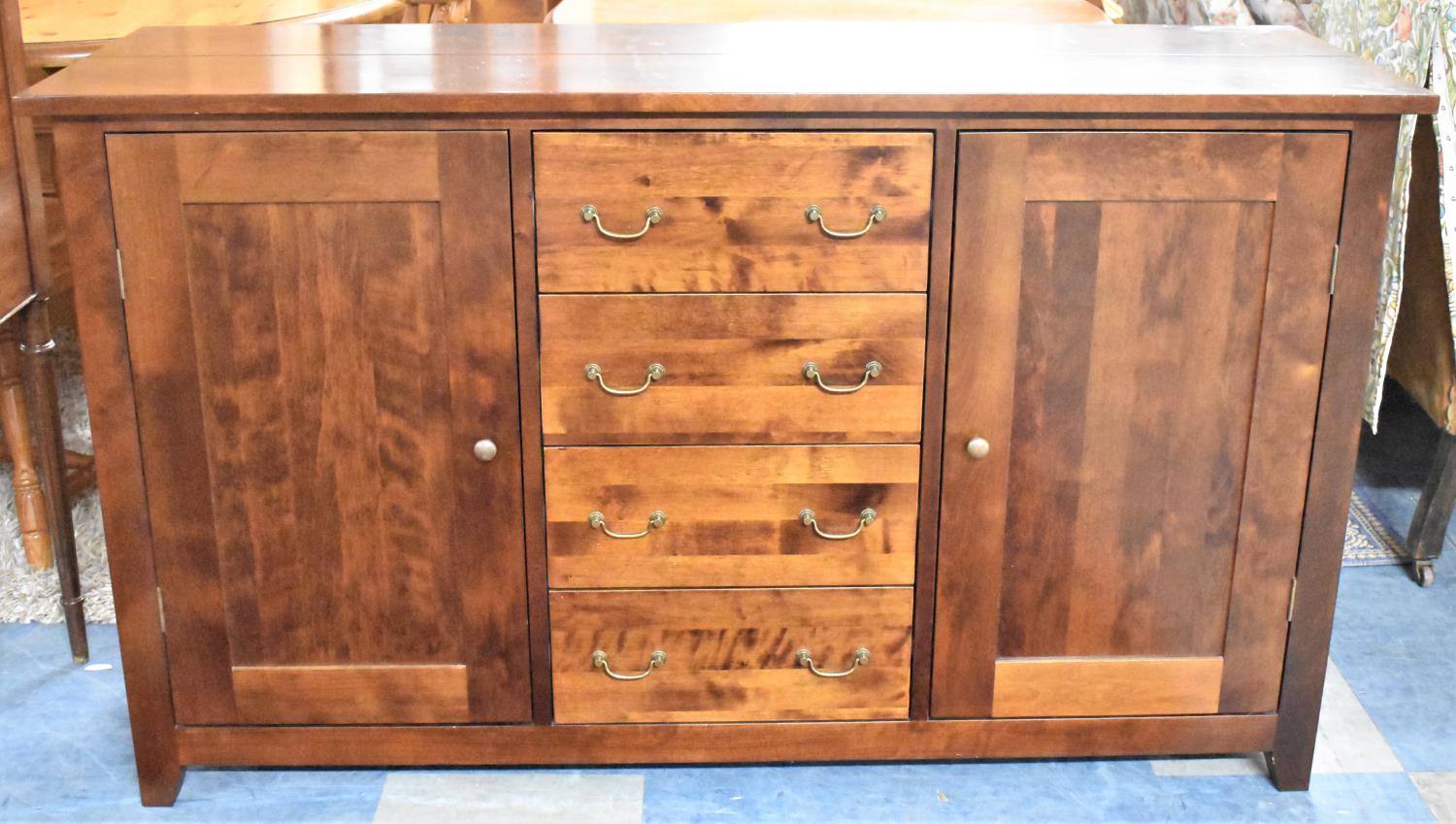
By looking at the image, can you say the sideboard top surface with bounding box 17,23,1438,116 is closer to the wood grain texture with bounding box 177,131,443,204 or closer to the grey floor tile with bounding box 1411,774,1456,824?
the wood grain texture with bounding box 177,131,443,204

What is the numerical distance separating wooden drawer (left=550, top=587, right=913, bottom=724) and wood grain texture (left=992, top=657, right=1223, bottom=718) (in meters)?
0.12

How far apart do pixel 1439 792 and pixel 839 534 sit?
0.75 meters

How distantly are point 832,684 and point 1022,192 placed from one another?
573mm

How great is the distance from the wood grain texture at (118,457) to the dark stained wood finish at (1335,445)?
3.94 ft

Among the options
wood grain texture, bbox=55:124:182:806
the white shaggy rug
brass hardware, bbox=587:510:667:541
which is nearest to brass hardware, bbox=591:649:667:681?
brass hardware, bbox=587:510:667:541

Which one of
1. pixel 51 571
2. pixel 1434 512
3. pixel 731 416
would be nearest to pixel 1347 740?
pixel 1434 512

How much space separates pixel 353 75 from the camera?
4.92 feet

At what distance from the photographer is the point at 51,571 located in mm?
2146

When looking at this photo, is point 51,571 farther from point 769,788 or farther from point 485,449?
point 769,788

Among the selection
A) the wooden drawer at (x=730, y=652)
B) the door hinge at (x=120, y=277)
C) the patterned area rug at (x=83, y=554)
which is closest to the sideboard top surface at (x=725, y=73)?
the door hinge at (x=120, y=277)

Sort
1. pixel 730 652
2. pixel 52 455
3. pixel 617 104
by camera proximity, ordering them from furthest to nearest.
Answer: pixel 52 455, pixel 730 652, pixel 617 104

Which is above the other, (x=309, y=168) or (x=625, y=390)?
(x=309, y=168)

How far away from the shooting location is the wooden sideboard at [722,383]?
145 cm

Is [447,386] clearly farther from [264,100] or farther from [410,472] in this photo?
[264,100]
